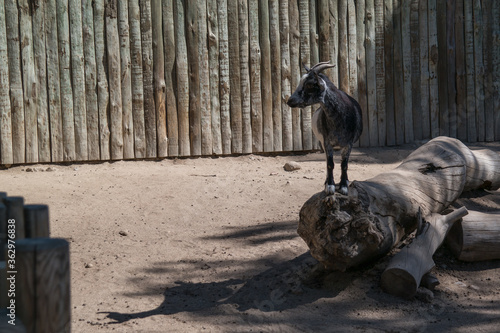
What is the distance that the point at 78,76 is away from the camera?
7824mm

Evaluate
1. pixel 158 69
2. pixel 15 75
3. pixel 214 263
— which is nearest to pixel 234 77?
pixel 158 69

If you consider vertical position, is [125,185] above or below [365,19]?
below

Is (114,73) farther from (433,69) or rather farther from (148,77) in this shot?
(433,69)

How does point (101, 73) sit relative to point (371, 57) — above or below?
below

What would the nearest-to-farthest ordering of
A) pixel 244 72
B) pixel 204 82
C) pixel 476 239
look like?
pixel 476 239, pixel 204 82, pixel 244 72

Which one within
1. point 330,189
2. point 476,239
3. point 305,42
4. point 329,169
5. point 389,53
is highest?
point 305,42

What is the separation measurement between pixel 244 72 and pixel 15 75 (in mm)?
3156

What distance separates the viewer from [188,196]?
6777mm

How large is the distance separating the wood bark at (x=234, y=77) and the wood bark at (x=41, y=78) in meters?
2.56

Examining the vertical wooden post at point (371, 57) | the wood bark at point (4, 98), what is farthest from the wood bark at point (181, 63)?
the vertical wooden post at point (371, 57)

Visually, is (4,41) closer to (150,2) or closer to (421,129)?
(150,2)

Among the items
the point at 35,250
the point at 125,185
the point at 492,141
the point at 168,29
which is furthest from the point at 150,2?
the point at 35,250

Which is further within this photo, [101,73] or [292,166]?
[101,73]

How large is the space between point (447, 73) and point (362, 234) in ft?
16.8
